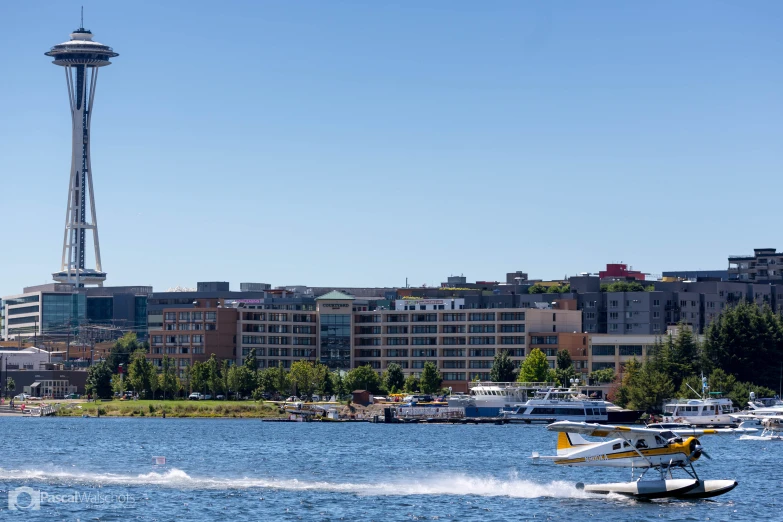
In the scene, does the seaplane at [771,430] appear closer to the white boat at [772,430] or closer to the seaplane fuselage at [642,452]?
the white boat at [772,430]

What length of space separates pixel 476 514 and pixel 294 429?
10537 cm

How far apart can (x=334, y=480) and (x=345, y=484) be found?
13.5 ft

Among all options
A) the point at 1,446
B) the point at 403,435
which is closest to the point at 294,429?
the point at 403,435

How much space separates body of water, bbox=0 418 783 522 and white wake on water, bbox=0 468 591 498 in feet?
0.41

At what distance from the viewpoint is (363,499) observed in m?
83.6

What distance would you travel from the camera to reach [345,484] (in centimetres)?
9175

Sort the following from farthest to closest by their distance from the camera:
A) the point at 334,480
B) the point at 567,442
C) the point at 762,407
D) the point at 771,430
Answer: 1. the point at 762,407
2. the point at 771,430
3. the point at 334,480
4. the point at 567,442

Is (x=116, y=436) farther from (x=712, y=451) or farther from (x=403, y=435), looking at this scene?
(x=712, y=451)

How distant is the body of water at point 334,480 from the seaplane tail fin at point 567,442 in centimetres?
289

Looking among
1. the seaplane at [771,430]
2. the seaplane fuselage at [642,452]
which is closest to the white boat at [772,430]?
the seaplane at [771,430]

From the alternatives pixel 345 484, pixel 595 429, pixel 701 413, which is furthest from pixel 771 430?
pixel 595 429

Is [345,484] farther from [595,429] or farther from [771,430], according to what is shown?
[771,430]

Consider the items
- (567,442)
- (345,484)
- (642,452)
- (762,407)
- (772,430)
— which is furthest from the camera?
(762,407)

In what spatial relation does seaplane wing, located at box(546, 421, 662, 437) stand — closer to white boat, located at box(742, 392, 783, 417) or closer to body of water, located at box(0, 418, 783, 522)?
body of water, located at box(0, 418, 783, 522)
